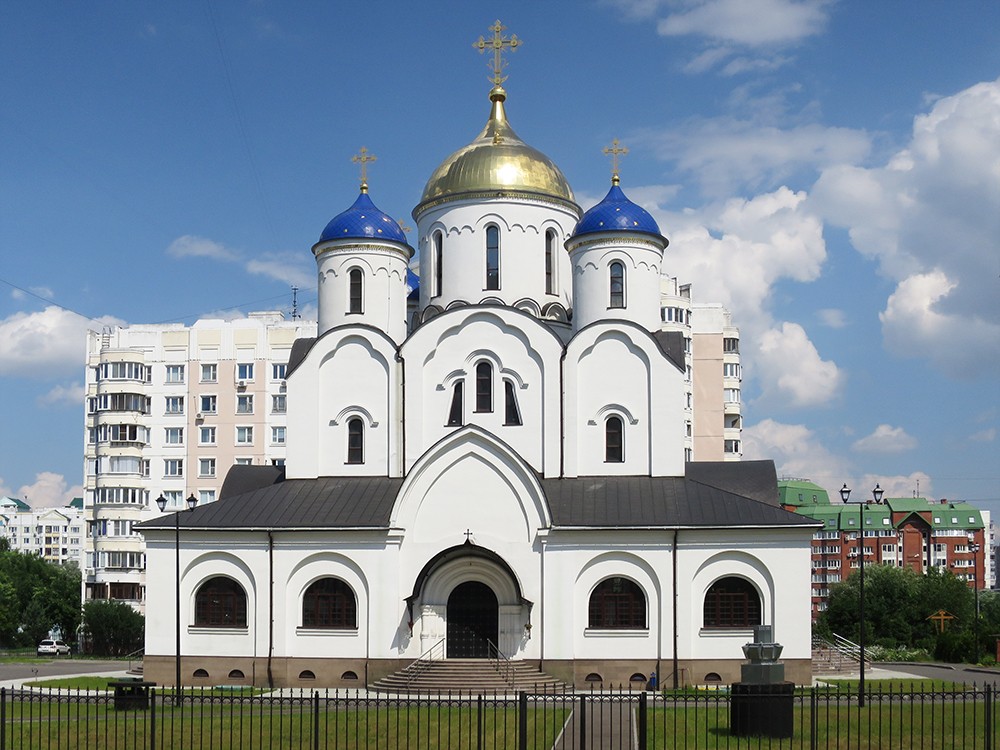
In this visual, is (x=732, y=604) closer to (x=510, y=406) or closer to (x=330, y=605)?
(x=510, y=406)

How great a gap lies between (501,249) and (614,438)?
7337mm

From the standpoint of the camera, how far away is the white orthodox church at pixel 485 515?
3091 cm

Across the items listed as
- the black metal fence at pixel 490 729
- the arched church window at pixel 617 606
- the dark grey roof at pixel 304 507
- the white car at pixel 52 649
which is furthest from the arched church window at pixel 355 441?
the white car at pixel 52 649

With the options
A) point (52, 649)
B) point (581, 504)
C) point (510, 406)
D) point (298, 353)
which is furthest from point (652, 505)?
point (52, 649)

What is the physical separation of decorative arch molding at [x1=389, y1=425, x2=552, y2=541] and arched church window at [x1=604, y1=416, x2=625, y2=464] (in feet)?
9.48

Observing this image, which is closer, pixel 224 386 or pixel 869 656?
pixel 869 656

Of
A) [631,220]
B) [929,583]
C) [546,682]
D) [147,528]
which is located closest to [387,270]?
[631,220]

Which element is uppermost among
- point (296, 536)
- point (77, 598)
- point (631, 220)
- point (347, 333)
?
point (631, 220)

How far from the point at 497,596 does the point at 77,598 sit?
37530 mm

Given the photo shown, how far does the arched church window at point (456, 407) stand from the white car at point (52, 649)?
83.6 feet

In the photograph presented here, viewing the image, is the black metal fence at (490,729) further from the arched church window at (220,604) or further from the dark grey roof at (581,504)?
the arched church window at (220,604)

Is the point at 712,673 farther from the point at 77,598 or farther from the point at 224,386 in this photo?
the point at 77,598

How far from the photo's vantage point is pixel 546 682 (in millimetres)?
29828

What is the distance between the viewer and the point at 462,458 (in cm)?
Result: 3212
